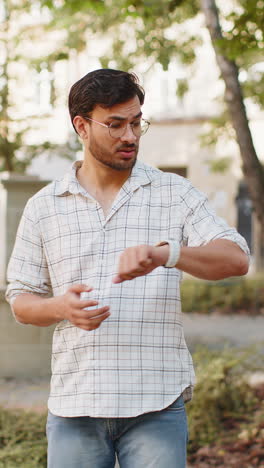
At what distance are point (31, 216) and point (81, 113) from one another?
0.37 meters

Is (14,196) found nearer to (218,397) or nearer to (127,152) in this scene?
(218,397)

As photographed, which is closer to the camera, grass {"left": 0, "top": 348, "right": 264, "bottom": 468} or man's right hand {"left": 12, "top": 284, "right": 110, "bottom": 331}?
man's right hand {"left": 12, "top": 284, "right": 110, "bottom": 331}

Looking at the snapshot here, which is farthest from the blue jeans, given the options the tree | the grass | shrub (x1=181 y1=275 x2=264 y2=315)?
shrub (x1=181 y1=275 x2=264 y2=315)

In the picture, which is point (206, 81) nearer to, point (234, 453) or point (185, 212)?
point (234, 453)

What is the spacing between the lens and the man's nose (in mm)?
2193

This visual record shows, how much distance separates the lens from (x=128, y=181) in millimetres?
2283

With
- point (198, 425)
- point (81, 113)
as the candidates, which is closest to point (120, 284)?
point (81, 113)

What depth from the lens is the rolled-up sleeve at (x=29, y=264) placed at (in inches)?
88.8

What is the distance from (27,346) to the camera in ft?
23.9

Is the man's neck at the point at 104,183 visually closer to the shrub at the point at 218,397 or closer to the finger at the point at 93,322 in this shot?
the finger at the point at 93,322

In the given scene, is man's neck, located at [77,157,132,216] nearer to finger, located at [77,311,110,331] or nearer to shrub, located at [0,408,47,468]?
finger, located at [77,311,110,331]

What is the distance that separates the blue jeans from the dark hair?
3.06 feet

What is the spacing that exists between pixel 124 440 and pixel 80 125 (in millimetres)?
999

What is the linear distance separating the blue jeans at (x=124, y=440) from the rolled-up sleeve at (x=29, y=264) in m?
0.41
